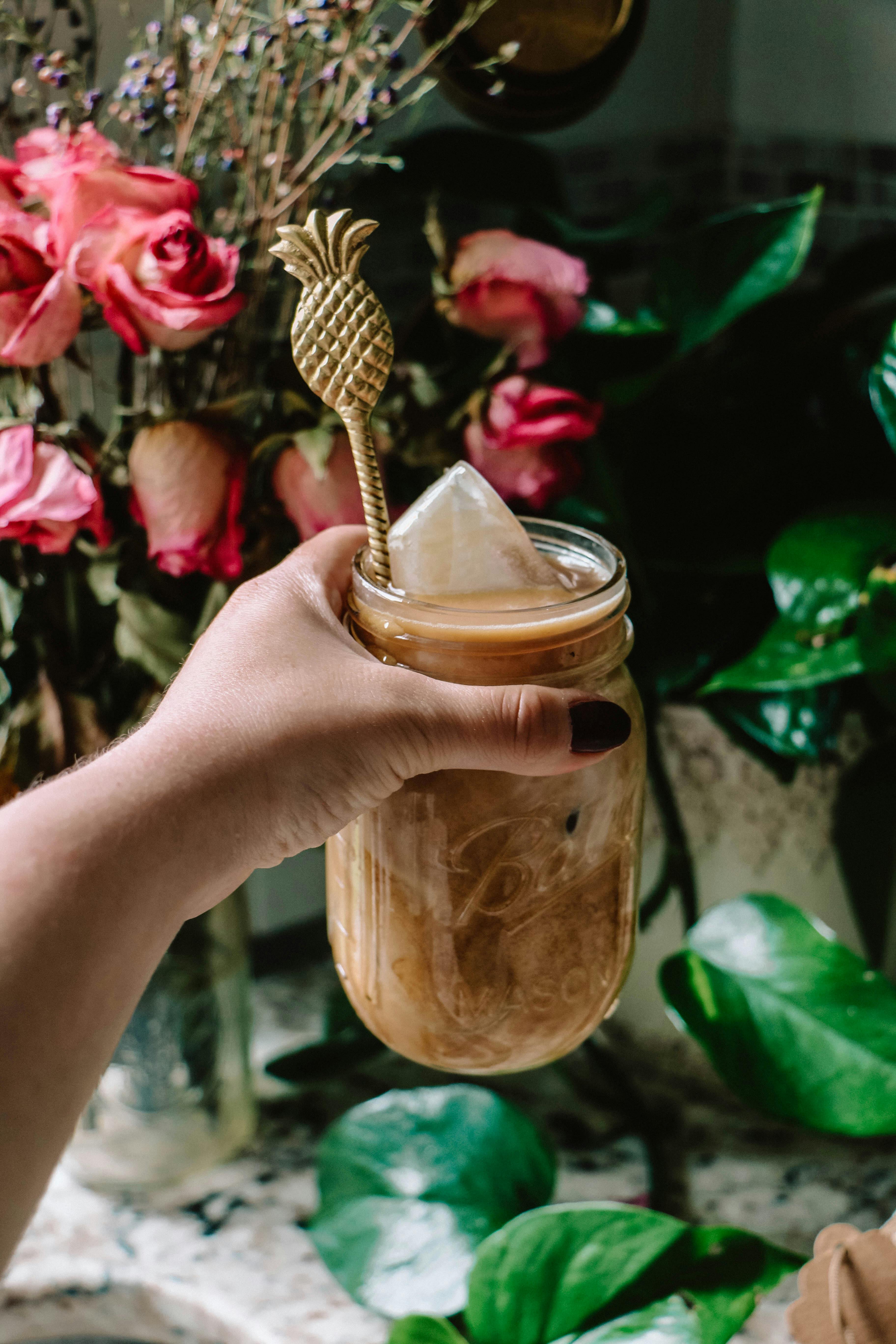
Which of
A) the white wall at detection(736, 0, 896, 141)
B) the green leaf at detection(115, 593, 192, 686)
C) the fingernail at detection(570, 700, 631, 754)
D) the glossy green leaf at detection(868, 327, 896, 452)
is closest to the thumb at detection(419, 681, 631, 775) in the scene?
the fingernail at detection(570, 700, 631, 754)

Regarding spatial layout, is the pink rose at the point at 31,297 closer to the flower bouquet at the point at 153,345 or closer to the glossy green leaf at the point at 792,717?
the flower bouquet at the point at 153,345

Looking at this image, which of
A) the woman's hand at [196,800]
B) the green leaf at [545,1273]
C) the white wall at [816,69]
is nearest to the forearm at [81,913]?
the woman's hand at [196,800]

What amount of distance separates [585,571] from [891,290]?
454mm

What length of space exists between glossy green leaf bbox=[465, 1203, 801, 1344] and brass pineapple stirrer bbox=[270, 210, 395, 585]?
1.49 ft

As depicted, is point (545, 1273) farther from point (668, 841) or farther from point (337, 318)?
point (337, 318)

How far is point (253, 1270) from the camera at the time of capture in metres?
0.69

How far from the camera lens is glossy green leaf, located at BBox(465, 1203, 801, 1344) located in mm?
609

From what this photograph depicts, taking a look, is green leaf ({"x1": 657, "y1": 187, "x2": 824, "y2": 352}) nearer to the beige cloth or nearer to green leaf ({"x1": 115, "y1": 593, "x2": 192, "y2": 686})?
green leaf ({"x1": 115, "y1": 593, "x2": 192, "y2": 686})

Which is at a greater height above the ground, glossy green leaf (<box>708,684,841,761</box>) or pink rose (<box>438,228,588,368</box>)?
pink rose (<box>438,228,588,368</box>)

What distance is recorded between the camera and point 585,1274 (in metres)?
0.61

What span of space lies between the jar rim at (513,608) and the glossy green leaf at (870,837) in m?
0.34

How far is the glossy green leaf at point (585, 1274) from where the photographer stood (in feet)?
2.00

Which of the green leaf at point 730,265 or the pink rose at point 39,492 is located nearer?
the pink rose at point 39,492

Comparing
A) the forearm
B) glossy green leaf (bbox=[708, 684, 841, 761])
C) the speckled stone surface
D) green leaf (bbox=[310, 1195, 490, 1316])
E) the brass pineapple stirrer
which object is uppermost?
the brass pineapple stirrer
